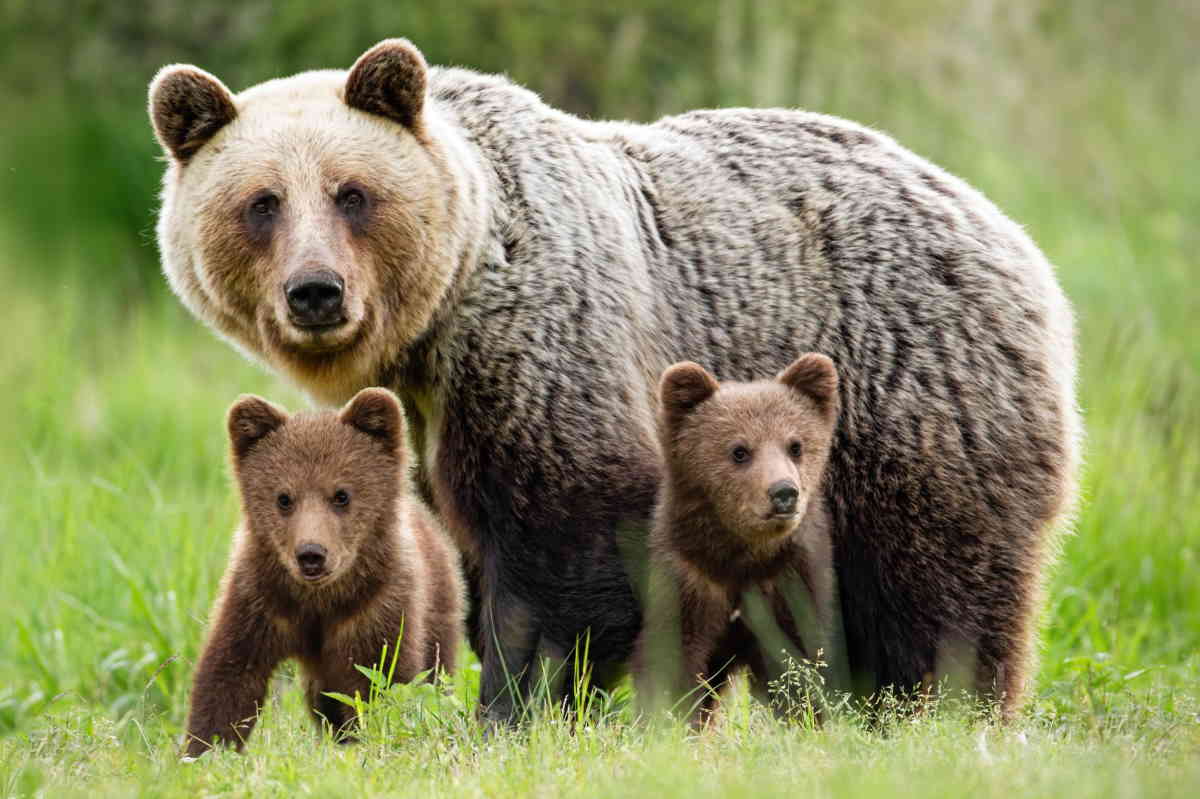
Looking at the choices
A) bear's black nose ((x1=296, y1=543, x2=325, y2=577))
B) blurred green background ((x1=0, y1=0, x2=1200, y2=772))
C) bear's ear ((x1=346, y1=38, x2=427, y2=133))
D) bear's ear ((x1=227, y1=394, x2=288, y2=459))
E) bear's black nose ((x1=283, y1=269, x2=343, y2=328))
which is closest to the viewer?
bear's black nose ((x1=296, y1=543, x2=325, y2=577))

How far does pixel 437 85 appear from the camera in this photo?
6.63 m

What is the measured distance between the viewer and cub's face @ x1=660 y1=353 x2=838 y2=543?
5.59 m

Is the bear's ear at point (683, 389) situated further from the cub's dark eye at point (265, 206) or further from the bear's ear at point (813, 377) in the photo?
the cub's dark eye at point (265, 206)

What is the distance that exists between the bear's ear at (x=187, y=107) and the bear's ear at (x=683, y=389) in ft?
5.99

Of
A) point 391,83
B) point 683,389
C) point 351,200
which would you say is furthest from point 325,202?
point 683,389

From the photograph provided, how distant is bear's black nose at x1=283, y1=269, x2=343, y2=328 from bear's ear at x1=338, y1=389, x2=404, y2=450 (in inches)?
11.8

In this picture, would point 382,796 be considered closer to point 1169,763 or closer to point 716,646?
point 716,646

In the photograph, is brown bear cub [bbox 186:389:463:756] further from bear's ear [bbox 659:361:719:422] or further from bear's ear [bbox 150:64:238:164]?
bear's ear [bbox 150:64:238:164]

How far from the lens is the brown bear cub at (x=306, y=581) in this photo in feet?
18.3

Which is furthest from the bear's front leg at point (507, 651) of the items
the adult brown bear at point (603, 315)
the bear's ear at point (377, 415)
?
the bear's ear at point (377, 415)

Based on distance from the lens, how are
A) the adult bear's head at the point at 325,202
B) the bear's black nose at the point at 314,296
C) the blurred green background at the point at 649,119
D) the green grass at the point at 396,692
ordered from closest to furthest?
1. the green grass at the point at 396,692
2. the bear's black nose at the point at 314,296
3. the adult bear's head at the point at 325,202
4. the blurred green background at the point at 649,119

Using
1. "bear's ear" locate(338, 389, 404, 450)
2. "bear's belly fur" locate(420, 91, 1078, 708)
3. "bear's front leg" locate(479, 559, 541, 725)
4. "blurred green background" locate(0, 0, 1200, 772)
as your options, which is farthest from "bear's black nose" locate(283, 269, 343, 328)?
"blurred green background" locate(0, 0, 1200, 772)

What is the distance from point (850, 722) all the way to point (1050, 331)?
1.85 meters

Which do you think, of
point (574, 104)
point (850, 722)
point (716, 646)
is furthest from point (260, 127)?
point (574, 104)
